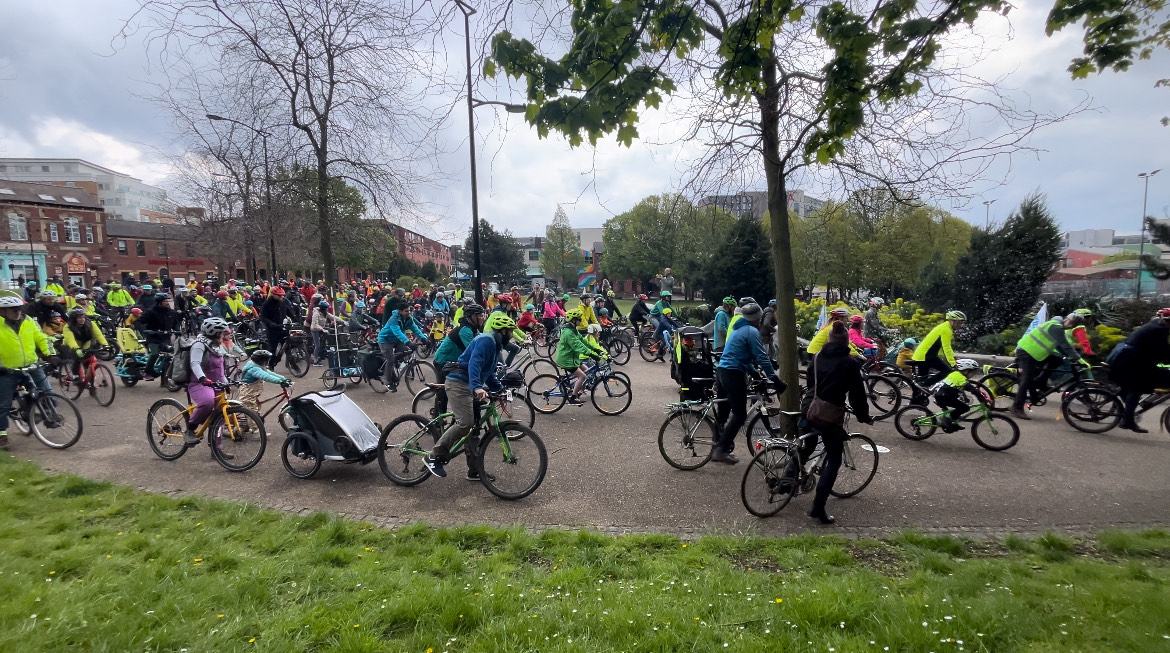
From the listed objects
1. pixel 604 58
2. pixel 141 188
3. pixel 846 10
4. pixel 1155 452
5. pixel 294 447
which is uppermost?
pixel 141 188

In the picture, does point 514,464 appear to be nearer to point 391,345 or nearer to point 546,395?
point 546,395

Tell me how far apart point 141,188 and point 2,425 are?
114m

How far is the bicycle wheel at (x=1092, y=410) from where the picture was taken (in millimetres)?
7734

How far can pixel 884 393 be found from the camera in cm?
868

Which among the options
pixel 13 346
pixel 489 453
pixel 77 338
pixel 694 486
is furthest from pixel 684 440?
pixel 77 338

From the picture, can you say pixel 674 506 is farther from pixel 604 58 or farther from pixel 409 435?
pixel 604 58

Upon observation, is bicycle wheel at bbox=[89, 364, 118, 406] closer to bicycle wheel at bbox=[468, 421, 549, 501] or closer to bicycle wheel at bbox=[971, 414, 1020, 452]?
bicycle wheel at bbox=[468, 421, 549, 501]

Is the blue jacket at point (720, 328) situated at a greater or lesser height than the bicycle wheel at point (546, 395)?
greater

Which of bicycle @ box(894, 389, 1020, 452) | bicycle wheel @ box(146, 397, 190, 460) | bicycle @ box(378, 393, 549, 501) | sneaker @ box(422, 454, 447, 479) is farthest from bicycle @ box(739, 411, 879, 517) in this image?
bicycle wheel @ box(146, 397, 190, 460)

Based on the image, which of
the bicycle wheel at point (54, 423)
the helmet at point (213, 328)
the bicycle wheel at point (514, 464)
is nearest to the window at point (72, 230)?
the bicycle wheel at point (54, 423)

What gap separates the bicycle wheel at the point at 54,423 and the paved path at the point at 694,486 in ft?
0.57

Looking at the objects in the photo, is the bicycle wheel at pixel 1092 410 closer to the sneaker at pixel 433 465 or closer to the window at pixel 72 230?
the sneaker at pixel 433 465

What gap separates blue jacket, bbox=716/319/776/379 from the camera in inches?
241

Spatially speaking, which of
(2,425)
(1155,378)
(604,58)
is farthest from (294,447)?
(1155,378)
